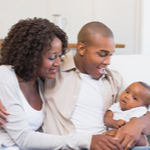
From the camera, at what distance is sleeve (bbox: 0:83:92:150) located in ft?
3.38

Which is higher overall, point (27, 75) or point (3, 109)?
point (27, 75)

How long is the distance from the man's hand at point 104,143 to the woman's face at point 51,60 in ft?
1.31

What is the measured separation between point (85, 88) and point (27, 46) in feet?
1.45

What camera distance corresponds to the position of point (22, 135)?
1.04m

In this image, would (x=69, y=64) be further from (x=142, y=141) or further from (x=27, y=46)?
(x=142, y=141)

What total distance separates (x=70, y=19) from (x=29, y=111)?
7.87 ft

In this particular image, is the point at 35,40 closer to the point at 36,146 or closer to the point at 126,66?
the point at 36,146

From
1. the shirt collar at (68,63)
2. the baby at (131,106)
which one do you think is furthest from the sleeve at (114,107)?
the shirt collar at (68,63)

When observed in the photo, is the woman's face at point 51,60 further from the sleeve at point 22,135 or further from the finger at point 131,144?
the finger at point 131,144

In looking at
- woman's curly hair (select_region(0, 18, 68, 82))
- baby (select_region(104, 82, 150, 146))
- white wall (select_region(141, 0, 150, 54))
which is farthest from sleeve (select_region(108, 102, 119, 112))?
white wall (select_region(141, 0, 150, 54))

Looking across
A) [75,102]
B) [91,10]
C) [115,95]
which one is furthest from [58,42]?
[91,10]

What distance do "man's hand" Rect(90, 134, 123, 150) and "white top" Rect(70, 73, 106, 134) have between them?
0.23m

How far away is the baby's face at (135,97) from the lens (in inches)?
48.9

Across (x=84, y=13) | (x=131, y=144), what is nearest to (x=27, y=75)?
(x=131, y=144)
